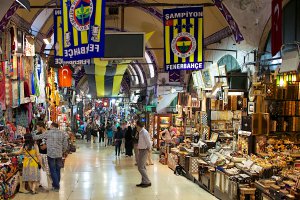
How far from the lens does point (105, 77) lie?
15602mm

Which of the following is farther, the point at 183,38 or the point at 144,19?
the point at 144,19

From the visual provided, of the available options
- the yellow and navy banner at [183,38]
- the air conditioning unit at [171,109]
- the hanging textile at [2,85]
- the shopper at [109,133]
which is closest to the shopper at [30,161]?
the hanging textile at [2,85]

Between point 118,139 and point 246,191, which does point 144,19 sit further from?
point 246,191

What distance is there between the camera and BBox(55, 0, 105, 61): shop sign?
6.89 m

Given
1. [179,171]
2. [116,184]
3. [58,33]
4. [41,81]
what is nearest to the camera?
[116,184]

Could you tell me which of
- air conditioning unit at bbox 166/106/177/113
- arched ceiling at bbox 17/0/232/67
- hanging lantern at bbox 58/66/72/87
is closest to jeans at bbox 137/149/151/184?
arched ceiling at bbox 17/0/232/67

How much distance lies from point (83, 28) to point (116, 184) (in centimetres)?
415

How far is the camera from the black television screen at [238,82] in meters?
9.72

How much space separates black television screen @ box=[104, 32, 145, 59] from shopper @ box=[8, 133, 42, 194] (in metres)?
2.34

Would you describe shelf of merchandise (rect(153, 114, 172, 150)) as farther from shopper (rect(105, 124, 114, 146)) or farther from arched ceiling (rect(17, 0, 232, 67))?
shopper (rect(105, 124, 114, 146))

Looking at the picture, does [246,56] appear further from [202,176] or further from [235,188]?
[235,188]

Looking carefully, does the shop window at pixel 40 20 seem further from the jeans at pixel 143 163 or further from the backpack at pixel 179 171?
the backpack at pixel 179 171

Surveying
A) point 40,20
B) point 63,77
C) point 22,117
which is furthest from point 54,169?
point 63,77

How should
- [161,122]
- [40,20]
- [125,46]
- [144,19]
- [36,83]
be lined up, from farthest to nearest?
[161,122] < [144,19] < [40,20] < [36,83] < [125,46]
